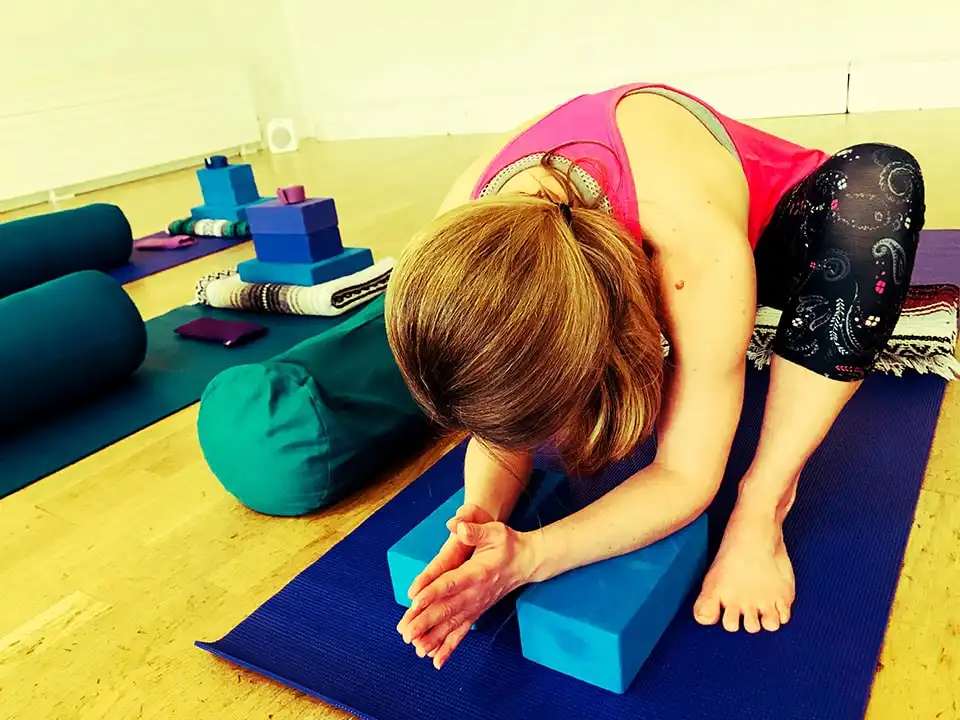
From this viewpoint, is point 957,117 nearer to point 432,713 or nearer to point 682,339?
point 682,339

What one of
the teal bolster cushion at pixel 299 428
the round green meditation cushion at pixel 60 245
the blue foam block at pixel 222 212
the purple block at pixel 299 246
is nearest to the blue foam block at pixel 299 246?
the purple block at pixel 299 246

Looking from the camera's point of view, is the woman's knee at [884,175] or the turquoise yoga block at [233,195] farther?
the turquoise yoga block at [233,195]

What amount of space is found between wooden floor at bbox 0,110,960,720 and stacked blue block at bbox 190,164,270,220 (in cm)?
177

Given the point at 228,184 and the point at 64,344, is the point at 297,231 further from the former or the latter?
the point at 228,184

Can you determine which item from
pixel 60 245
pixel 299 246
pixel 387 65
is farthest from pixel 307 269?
pixel 387 65

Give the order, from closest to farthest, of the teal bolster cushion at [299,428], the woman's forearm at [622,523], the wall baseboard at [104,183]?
the woman's forearm at [622,523] → the teal bolster cushion at [299,428] → the wall baseboard at [104,183]

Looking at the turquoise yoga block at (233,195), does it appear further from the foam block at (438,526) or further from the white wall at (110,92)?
the foam block at (438,526)

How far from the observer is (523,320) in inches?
28.1

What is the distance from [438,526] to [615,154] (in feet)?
1.71

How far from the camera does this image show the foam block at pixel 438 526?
3.34ft

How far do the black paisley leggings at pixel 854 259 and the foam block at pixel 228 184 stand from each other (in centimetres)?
270

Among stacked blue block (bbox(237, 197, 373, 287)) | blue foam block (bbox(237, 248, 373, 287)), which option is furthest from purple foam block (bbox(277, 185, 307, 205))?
blue foam block (bbox(237, 248, 373, 287))

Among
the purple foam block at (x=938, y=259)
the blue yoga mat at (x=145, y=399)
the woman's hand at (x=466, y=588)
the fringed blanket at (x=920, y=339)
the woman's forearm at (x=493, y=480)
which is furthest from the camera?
the purple foam block at (x=938, y=259)

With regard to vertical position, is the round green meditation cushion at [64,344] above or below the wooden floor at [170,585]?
above
